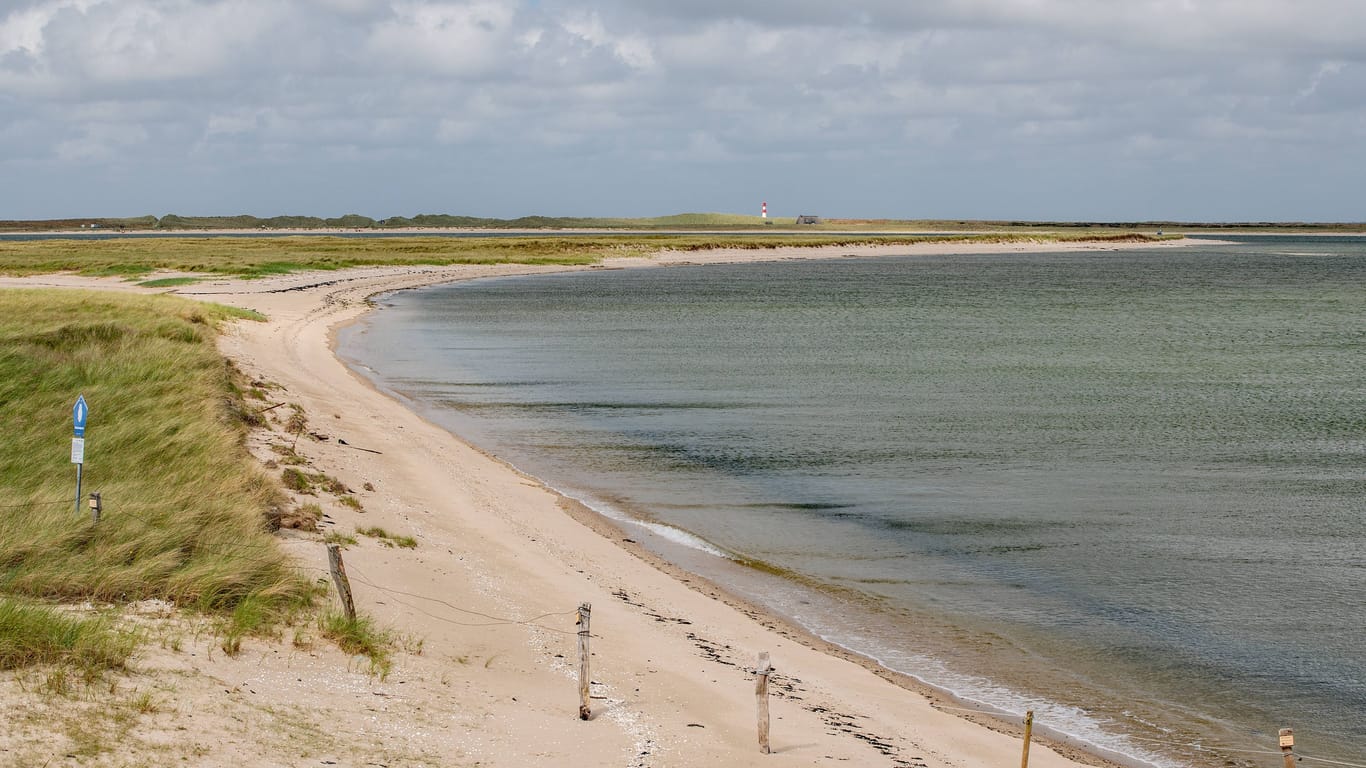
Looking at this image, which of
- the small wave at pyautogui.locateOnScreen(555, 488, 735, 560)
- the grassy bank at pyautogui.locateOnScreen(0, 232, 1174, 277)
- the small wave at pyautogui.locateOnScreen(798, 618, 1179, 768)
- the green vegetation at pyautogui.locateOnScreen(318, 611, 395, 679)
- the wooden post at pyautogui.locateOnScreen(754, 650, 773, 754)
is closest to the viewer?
the wooden post at pyautogui.locateOnScreen(754, 650, 773, 754)

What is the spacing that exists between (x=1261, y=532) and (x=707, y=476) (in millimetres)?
9009

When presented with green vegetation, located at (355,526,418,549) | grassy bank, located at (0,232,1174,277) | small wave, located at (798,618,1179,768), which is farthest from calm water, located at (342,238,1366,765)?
grassy bank, located at (0,232,1174,277)

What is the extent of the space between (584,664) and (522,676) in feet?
4.43

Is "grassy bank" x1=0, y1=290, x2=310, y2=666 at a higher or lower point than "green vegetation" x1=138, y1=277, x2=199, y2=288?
lower

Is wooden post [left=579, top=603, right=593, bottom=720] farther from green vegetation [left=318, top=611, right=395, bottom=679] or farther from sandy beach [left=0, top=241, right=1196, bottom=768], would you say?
green vegetation [left=318, top=611, right=395, bottom=679]

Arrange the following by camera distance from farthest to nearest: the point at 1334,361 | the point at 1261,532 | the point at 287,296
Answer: the point at 287,296
the point at 1334,361
the point at 1261,532

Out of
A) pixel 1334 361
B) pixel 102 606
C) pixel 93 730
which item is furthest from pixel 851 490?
Answer: pixel 1334 361

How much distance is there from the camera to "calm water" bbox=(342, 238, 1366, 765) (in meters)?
12.5

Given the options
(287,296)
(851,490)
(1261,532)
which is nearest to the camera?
(1261,532)

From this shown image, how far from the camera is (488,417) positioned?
28.5m

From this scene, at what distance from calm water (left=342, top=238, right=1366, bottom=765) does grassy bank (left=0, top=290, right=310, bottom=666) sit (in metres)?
5.89

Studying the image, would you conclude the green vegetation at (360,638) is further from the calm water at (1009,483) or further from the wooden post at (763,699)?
the calm water at (1009,483)

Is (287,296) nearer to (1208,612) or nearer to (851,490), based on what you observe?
(851,490)

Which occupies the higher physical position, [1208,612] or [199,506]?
[199,506]
